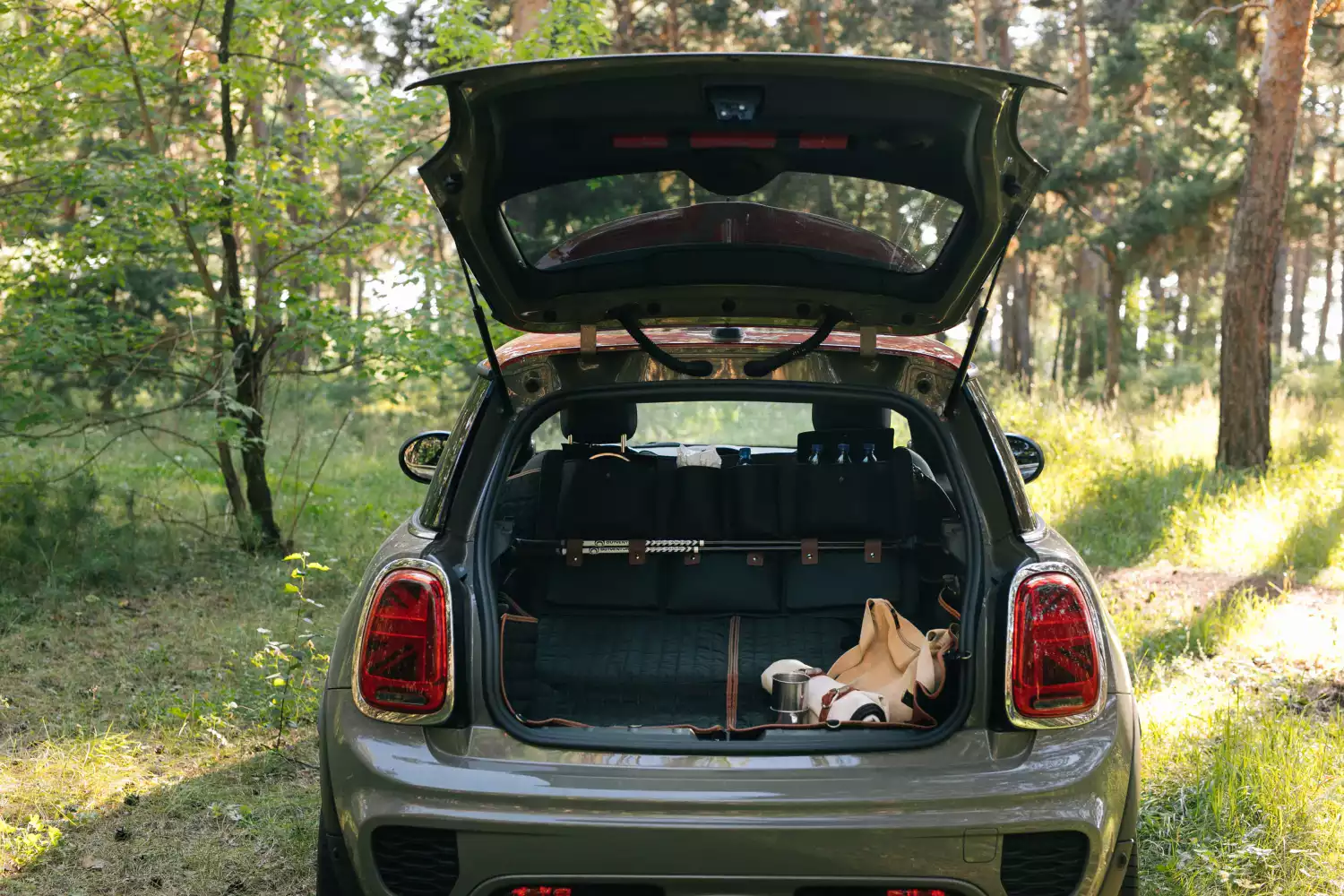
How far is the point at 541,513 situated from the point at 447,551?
1030 mm

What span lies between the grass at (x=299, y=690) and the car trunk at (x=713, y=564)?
3.52ft

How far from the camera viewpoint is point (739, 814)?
7.48ft

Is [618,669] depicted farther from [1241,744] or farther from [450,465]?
[1241,744]

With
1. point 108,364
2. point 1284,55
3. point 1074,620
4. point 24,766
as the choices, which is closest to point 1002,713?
point 1074,620

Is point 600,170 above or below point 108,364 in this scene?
above

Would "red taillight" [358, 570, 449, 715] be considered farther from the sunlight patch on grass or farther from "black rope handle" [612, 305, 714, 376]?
the sunlight patch on grass

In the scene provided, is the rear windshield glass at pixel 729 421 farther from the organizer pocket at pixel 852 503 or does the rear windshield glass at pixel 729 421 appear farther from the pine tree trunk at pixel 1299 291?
the pine tree trunk at pixel 1299 291

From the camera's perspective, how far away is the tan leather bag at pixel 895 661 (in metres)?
2.98

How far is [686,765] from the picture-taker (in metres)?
2.40

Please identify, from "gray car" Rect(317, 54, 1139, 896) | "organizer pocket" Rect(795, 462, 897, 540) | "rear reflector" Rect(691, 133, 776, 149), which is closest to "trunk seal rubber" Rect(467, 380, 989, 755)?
"gray car" Rect(317, 54, 1139, 896)

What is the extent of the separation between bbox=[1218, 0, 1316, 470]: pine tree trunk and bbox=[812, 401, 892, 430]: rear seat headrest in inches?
268

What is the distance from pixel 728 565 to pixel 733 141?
159cm

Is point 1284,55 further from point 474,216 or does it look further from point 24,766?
point 24,766

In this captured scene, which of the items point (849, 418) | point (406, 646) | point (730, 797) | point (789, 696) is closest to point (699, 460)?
point (849, 418)
